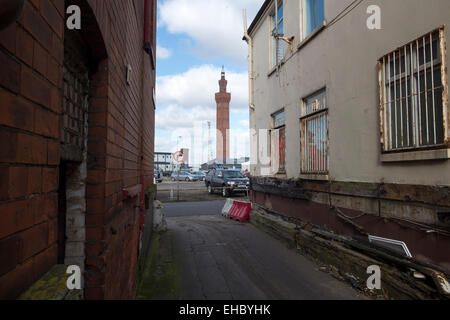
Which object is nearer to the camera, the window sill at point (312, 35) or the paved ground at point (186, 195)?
the window sill at point (312, 35)

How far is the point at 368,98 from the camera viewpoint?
4297 millimetres

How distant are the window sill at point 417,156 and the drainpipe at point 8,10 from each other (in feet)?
12.4

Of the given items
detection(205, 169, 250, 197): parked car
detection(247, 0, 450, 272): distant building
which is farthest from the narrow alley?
detection(205, 169, 250, 197): parked car

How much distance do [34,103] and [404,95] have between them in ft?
13.7

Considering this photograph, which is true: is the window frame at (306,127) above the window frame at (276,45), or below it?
below

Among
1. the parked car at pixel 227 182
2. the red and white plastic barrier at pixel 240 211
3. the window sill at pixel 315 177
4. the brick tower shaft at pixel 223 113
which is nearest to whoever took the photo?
the window sill at pixel 315 177

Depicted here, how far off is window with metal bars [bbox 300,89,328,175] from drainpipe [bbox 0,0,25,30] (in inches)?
212

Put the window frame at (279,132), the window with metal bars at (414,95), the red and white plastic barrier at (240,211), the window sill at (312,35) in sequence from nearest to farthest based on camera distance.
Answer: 1. the window with metal bars at (414,95)
2. the window sill at (312,35)
3. the window frame at (279,132)
4. the red and white plastic barrier at (240,211)

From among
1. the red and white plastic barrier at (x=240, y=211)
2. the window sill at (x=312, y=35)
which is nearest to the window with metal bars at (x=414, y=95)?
the window sill at (x=312, y=35)

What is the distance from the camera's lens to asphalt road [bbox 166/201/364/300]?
392 cm

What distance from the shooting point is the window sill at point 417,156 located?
3054mm

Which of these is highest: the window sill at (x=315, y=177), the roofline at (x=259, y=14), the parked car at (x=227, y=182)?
the roofline at (x=259, y=14)

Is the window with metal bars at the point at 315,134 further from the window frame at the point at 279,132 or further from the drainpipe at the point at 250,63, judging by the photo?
the drainpipe at the point at 250,63
